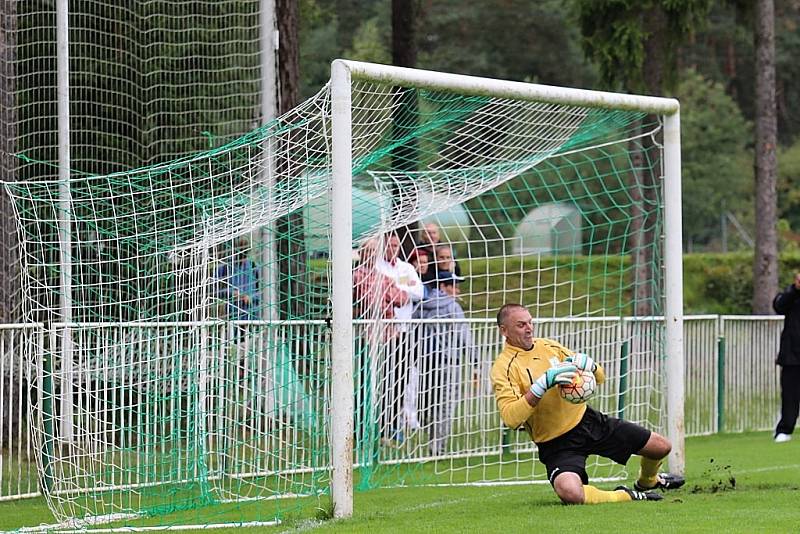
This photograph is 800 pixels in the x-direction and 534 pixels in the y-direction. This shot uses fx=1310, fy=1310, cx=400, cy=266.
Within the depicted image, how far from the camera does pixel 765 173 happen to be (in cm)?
2230

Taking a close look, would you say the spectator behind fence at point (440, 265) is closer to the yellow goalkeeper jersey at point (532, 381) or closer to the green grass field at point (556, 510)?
the green grass field at point (556, 510)

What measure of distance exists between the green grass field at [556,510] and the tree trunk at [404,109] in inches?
112

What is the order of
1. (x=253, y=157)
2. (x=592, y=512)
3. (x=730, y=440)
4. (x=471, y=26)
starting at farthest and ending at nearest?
(x=471, y=26)
(x=730, y=440)
(x=253, y=157)
(x=592, y=512)

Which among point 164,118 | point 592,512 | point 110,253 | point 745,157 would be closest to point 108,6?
point 164,118

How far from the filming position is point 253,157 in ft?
34.2

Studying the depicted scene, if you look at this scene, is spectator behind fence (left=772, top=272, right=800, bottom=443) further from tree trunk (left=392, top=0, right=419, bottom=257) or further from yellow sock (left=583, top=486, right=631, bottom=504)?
yellow sock (left=583, top=486, right=631, bottom=504)

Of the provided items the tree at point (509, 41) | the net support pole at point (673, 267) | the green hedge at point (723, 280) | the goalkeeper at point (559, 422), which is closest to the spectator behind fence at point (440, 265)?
the net support pole at point (673, 267)

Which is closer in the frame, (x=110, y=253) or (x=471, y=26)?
(x=110, y=253)

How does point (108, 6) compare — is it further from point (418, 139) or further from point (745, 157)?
point (745, 157)

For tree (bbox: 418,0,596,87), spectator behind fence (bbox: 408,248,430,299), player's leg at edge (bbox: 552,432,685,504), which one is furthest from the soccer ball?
tree (bbox: 418,0,596,87)

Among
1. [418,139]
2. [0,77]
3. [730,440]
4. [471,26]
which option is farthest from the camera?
[471,26]

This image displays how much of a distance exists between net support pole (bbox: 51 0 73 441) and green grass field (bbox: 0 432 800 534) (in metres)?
0.87

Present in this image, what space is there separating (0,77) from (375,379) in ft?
15.3

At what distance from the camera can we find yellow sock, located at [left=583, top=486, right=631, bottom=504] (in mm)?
8930
